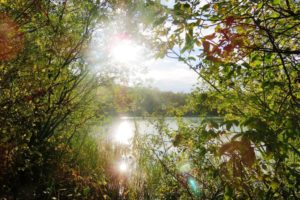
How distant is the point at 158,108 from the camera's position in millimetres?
6090

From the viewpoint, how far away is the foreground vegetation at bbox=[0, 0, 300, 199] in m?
1.90

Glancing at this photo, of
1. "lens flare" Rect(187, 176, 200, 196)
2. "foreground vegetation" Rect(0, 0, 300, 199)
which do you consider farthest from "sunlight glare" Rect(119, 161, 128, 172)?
"lens flare" Rect(187, 176, 200, 196)

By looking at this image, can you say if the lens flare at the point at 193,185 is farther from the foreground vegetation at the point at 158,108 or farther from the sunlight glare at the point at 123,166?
the sunlight glare at the point at 123,166

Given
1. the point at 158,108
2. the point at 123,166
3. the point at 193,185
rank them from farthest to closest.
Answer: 1. the point at 123,166
2. the point at 158,108
3. the point at 193,185

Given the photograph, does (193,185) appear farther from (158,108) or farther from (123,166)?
(123,166)

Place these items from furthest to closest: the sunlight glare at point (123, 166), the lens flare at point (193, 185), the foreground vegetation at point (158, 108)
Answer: the sunlight glare at point (123, 166), the lens flare at point (193, 185), the foreground vegetation at point (158, 108)

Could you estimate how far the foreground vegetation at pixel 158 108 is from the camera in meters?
1.90

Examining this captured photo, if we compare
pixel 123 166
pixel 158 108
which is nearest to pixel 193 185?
pixel 158 108

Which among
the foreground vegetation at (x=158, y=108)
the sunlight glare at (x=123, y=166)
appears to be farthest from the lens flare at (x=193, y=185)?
the sunlight glare at (x=123, y=166)

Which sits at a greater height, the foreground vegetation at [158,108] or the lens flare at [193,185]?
the foreground vegetation at [158,108]

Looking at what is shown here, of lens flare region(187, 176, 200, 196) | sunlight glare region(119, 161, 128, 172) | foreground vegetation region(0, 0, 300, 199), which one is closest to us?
foreground vegetation region(0, 0, 300, 199)

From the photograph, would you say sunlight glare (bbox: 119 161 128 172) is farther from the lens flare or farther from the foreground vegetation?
the lens flare

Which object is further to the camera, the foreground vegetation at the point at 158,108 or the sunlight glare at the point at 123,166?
the sunlight glare at the point at 123,166

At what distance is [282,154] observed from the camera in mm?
1730
